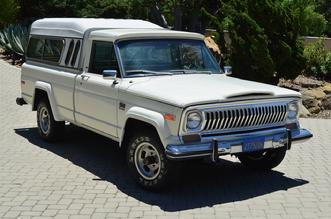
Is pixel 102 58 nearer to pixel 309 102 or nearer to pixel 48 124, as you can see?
pixel 48 124

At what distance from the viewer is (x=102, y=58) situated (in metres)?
7.02

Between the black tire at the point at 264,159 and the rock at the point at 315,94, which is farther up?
the black tire at the point at 264,159

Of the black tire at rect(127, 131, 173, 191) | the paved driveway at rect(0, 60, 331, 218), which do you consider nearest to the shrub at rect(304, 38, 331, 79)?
the paved driveway at rect(0, 60, 331, 218)

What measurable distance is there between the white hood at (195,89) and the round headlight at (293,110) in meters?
0.11

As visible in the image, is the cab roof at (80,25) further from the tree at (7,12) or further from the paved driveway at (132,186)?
the tree at (7,12)

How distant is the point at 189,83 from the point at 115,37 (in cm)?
116

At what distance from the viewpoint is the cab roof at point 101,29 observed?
6875 millimetres

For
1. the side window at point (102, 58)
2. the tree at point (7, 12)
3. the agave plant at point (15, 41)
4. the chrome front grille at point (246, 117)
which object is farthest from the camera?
the tree at point (7, 12)

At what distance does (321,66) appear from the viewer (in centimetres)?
1394

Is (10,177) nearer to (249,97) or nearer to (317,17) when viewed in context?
(249,97)

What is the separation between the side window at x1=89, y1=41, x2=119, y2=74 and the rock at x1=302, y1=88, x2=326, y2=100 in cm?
597

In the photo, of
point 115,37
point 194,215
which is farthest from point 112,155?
A: point 194,215

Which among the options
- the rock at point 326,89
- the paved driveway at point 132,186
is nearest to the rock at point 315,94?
the rock at point 326,89

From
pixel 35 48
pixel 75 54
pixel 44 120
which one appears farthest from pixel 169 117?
pixel 35 48
